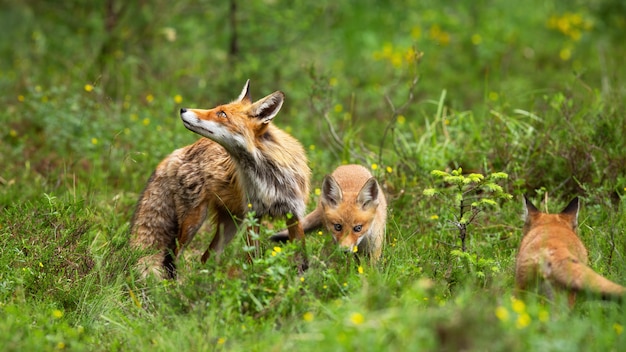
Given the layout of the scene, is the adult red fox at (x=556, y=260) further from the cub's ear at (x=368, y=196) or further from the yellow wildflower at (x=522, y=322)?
the cub's ear at (x=368, y=196)

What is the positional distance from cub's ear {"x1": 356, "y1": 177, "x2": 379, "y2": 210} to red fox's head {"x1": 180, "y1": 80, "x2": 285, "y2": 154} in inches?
37.6

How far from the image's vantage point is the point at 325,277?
18.4ft

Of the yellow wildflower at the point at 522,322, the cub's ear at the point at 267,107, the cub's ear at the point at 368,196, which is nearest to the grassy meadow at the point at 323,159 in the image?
the yellow wildflower at the point at 522,322

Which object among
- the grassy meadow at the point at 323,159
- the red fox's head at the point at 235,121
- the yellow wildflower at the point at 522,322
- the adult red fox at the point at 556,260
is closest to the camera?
the yellow wildflower at the point at 522,322

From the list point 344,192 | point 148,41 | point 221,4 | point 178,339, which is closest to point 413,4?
point 221,4

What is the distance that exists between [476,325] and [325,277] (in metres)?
1.83

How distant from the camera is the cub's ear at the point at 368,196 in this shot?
649 centimetres

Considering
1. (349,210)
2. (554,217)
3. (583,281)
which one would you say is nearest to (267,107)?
(349,210)

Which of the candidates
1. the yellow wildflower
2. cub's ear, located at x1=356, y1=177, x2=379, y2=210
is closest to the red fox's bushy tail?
the yellow wildflower

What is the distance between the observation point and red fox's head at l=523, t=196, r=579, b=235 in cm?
573

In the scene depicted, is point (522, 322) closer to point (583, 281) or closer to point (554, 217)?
point (583, 281)

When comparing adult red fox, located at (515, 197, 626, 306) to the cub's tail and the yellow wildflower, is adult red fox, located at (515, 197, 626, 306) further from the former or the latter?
the yellow wildflower

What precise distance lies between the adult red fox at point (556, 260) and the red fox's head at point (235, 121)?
85.2 inches

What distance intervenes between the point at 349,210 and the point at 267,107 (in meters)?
1.07
